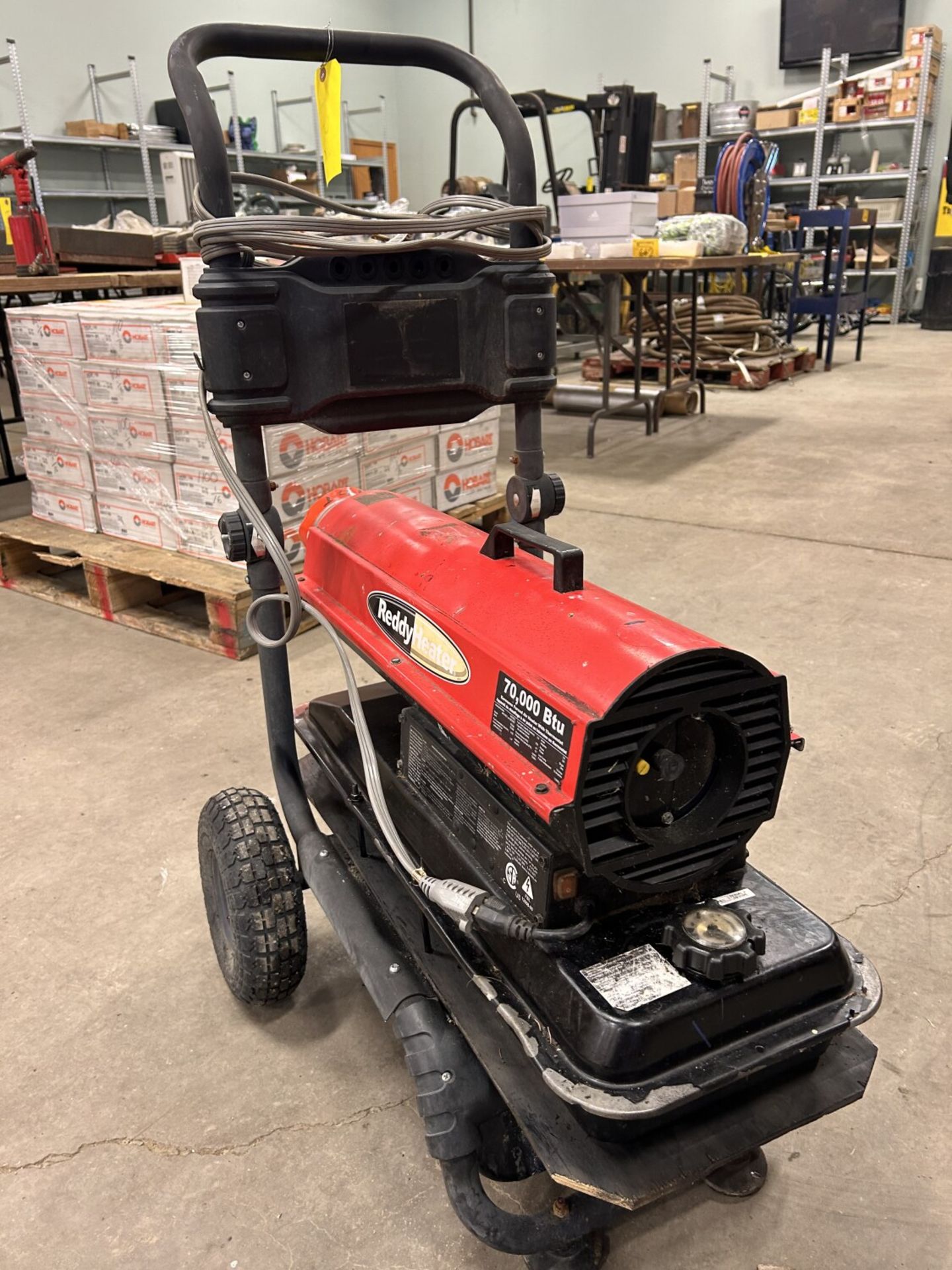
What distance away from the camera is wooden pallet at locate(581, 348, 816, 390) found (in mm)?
6895

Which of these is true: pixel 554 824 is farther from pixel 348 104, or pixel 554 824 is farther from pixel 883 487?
pixel 348 104

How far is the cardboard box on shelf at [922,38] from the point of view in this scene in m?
9.26

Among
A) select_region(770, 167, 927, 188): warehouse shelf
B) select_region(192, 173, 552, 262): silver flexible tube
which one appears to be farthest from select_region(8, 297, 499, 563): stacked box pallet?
select_region(770, 167, 927, 188): warehouse shelf

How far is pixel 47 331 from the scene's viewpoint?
10.1 feet

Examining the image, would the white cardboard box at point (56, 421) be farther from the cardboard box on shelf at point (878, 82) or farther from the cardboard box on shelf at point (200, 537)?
the cardboard box on shelf at point (878, 82)

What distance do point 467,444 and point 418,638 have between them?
2.29 m

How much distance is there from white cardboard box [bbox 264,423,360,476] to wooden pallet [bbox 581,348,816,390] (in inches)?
170

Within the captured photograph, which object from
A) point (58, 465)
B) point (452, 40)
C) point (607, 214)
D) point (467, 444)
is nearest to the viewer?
point (58, 465)

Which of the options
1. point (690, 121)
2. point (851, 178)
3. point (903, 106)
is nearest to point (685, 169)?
point (690, 121)

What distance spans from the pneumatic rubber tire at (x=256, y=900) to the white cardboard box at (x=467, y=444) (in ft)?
6.73

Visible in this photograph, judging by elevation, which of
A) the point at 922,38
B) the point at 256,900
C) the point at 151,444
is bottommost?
the point at 256,900

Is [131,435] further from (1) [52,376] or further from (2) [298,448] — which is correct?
(2) [298,448]

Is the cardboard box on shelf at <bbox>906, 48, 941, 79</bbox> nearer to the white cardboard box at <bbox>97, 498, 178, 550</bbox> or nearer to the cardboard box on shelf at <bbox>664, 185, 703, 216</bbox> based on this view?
the cardboard box on shelf at <bbox>664, 185, 703, 216</bbox>

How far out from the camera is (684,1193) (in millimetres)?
1236
